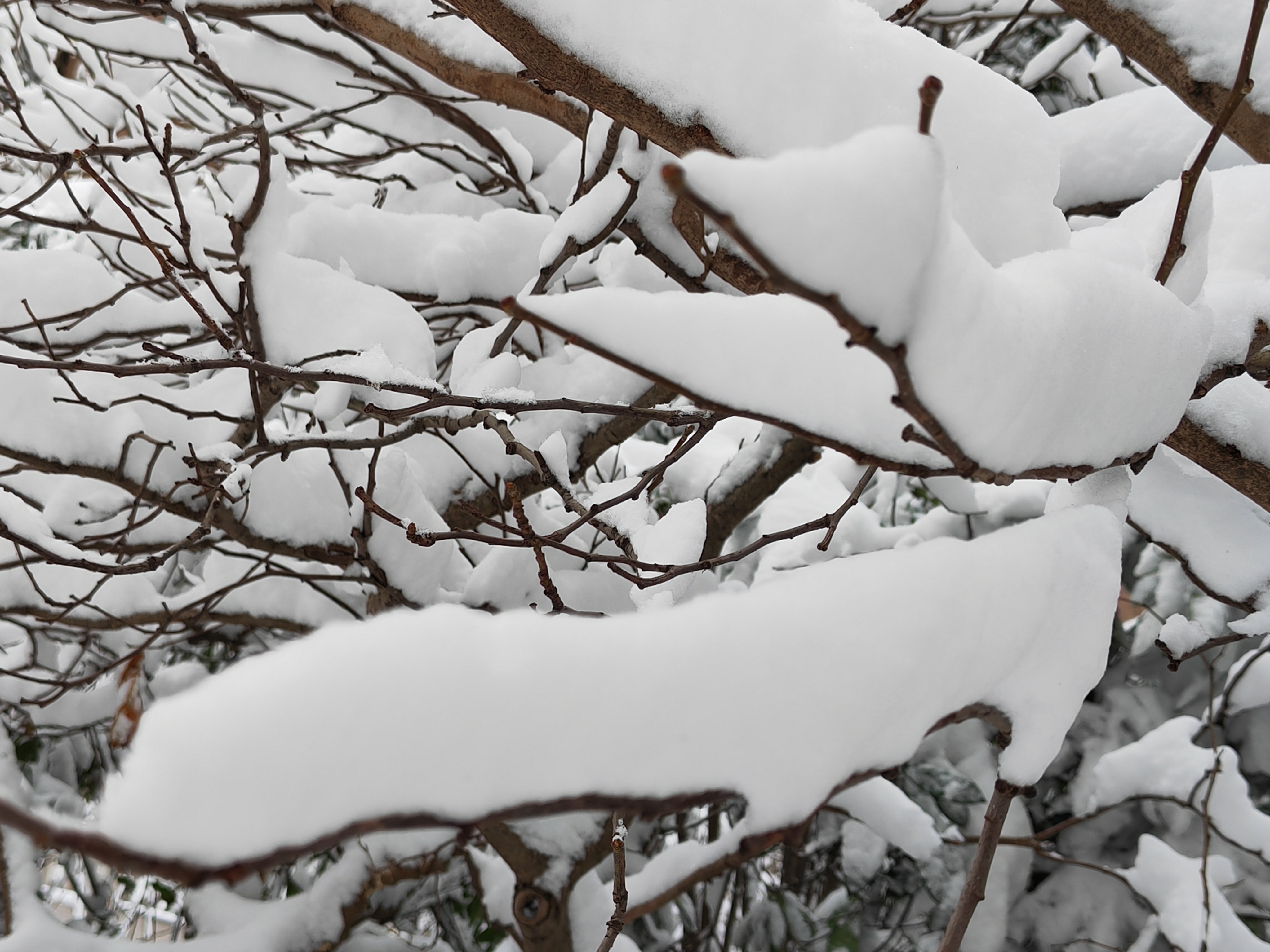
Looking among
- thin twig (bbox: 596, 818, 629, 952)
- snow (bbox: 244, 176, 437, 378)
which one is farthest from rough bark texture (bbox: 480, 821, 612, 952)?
snow (bbox: 244, 176, 437, 378)

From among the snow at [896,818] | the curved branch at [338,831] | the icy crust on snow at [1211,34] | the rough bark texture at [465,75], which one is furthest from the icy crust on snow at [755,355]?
the snow at [896,818]

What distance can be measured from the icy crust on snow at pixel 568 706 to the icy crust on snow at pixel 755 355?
77 millimetres

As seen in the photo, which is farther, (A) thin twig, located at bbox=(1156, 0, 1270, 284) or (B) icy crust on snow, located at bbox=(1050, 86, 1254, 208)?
(B) icy crust on snow, located at bbox=(1050, 86, 1254, 208)

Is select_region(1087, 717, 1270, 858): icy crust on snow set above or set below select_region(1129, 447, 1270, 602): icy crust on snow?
below

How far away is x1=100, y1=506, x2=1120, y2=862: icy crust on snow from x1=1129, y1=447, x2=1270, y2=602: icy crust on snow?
0.69m

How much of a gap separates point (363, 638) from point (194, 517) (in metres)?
1.21

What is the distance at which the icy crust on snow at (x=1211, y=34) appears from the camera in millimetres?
837

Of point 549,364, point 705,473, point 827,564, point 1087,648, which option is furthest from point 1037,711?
point 705,473

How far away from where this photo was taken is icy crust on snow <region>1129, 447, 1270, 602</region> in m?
0.98

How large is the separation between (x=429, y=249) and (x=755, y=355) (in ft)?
3.94

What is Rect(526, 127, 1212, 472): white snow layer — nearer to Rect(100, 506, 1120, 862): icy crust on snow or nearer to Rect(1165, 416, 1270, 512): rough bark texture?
Rect(100, 506, 1120, 862): icy crust on snow

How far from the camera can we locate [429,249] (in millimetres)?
1507

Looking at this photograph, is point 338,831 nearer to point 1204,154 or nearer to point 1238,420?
point 1204,154

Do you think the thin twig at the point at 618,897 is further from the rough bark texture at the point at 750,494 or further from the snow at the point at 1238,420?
the rough bark texture at the point at 750,494
